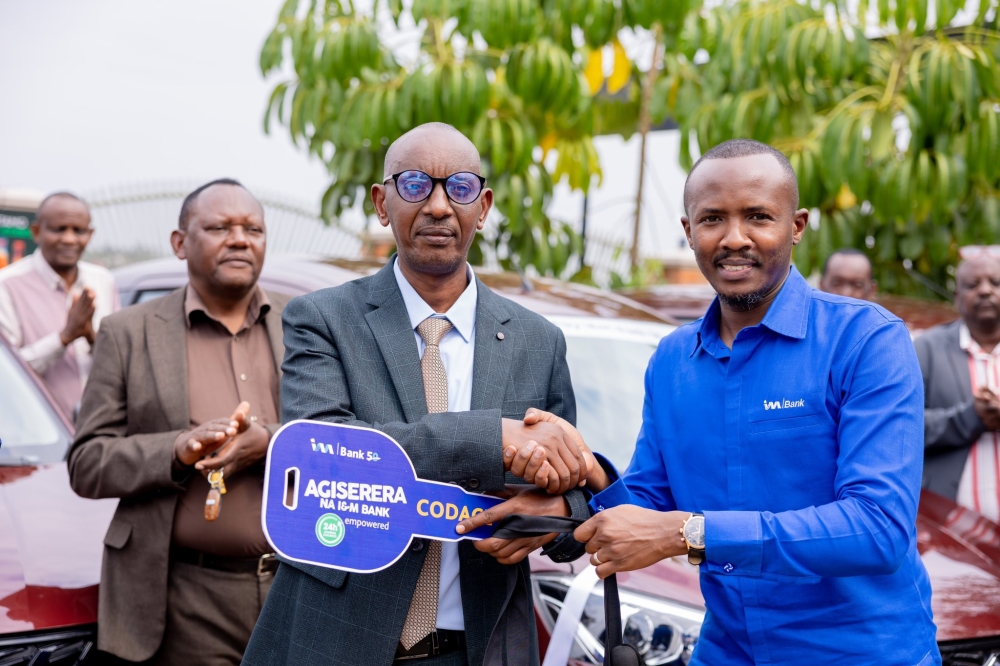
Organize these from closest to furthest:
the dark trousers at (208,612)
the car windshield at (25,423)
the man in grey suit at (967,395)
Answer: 1. the dark trousers at (208,612)
2. the car windshield at (25,423)
3. the man in grey suit at (967,395)

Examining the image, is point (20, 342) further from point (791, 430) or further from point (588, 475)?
point (791, 430)

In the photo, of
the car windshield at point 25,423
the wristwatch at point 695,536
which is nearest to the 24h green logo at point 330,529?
the wristwatch at point 695,536

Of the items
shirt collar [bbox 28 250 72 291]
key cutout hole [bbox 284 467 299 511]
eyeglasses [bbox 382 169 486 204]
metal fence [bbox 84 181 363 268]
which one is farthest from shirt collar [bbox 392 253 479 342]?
metal fence [bbox 84 181 363 268]

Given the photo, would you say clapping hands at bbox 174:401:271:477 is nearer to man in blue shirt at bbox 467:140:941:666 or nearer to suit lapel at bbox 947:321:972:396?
man in blue shirt at bbox 467:140:941:666

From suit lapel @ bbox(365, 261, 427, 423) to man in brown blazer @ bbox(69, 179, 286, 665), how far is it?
2.34 ft

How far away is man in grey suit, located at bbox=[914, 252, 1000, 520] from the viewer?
4.29 metres

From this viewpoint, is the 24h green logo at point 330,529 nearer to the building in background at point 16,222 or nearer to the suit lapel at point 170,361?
the suit lapel at point 170,361

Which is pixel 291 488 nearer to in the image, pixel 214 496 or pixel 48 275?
pixel 214 496

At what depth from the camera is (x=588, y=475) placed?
87.9 inches

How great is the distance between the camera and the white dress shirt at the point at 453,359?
91.1 inches

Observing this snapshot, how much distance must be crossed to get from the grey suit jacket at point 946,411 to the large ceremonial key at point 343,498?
2.84m

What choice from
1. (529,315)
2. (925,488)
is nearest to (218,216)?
(529,315)

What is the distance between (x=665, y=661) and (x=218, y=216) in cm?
197

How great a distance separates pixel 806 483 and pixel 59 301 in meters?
3.92
